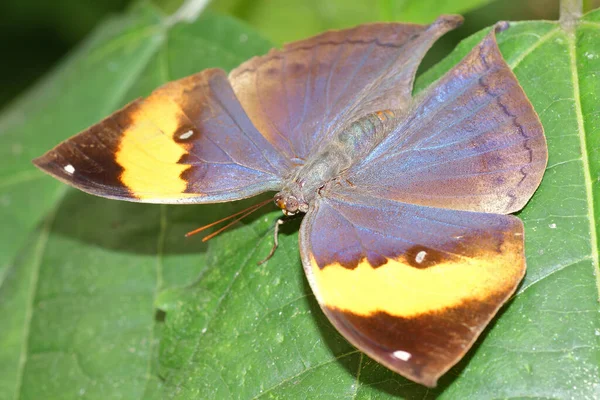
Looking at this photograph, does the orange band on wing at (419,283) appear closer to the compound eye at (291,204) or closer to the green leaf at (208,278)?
the green leaf at (208,278)

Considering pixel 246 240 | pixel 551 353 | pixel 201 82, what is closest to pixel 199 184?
pixel 246 240

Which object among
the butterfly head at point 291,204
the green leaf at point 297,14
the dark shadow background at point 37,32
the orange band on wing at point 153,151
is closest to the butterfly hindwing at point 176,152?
the orange band on wing at point 153,151

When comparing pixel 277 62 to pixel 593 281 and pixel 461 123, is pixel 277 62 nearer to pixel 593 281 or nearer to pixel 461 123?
pixel 461 123

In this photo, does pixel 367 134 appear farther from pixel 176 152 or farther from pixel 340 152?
pixel 176 152

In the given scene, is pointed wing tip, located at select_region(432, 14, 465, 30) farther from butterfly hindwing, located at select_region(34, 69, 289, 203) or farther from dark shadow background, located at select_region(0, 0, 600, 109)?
dark shadow background, located at select_region(0, 0, 600, 109)

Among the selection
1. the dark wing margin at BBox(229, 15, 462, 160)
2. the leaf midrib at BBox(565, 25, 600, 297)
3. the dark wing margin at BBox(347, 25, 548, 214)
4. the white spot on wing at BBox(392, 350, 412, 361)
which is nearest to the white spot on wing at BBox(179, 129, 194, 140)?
the dark wing margin at BBox(229, 15, 462, 160)

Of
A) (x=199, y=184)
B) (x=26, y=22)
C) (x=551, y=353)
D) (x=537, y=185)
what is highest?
(x=26, y=22)

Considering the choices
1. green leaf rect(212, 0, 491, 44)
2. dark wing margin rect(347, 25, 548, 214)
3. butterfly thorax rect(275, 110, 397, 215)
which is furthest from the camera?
green leaf rect(212, 0, 491, 44)
